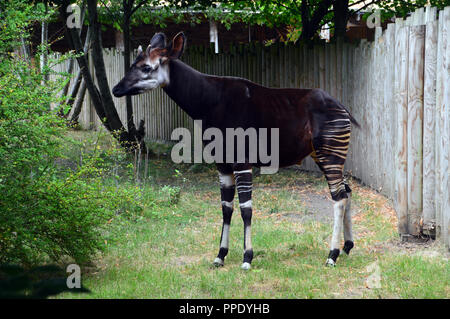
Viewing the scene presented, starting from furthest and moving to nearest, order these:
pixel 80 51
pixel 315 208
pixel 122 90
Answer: pixel 80 51
pixel 315 208
pixel 122 90

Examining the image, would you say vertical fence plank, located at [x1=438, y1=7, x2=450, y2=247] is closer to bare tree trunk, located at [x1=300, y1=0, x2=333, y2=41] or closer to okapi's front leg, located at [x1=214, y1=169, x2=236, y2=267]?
okapi's front leg, located at [x1=214, y1=169, x2=236, y2=267]

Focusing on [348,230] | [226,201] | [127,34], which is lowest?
[348,230]

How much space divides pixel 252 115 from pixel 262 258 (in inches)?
57.7

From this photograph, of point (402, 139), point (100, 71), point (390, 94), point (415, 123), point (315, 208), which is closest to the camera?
point (415, 123)

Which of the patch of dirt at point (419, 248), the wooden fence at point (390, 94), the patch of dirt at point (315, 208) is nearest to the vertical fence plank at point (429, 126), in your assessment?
the wooden fence at point (390, 94)

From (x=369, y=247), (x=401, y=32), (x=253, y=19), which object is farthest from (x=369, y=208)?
(x=253, y=19)

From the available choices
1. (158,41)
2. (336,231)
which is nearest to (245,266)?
(336,231)

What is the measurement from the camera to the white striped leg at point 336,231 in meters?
5.66

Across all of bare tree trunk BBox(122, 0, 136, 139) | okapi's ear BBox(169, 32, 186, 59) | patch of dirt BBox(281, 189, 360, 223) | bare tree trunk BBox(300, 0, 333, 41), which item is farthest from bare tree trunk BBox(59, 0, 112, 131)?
okapi's ear BBox(169, 32, 186, 59)

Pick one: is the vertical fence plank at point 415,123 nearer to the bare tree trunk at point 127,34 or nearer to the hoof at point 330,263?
the hoof at point 330,263

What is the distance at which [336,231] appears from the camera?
226 inches

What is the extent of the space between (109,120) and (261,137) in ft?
24.0

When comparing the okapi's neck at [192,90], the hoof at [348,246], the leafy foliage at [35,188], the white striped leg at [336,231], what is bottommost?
the hoof at [348,246]

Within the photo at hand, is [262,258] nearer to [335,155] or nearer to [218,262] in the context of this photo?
[218,262]
